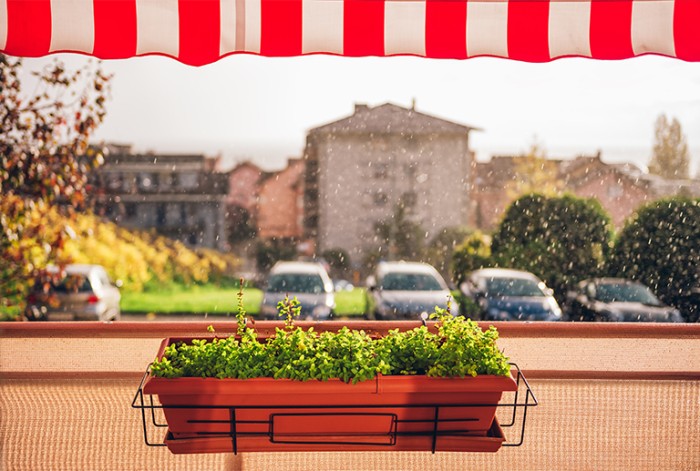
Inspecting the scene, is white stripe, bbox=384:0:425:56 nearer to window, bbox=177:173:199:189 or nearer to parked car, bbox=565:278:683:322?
parked car, bbox=565:278:683:322

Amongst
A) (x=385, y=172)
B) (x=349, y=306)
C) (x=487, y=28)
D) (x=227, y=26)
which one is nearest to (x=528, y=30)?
(x=487, y=28)

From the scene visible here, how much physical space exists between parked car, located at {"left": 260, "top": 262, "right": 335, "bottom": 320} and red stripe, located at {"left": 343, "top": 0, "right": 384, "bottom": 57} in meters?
8.50

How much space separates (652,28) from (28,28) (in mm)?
1982

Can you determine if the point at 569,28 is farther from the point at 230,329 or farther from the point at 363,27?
the point at 230,329

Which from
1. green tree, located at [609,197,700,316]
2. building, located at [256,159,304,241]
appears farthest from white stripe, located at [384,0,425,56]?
building, located at [256,159,304,241]

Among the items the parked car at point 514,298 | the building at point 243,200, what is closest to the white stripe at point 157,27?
the parked car at point 514,298

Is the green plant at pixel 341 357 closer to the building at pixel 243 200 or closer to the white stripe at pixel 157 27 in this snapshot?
the white stripe at pixel 157 27

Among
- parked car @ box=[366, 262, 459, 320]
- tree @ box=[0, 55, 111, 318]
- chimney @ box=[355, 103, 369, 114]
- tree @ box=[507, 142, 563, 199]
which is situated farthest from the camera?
chimney @ box=[355, 103, 369, 114]

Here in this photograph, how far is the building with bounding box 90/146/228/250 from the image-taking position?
44.7 m

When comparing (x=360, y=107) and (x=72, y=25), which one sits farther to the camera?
(x=360, y=107)

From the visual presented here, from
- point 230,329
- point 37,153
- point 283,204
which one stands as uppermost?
point 37,153

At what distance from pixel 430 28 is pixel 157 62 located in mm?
49417

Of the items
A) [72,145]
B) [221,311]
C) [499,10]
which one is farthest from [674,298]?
[499,10]

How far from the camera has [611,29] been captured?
7.60 feet
